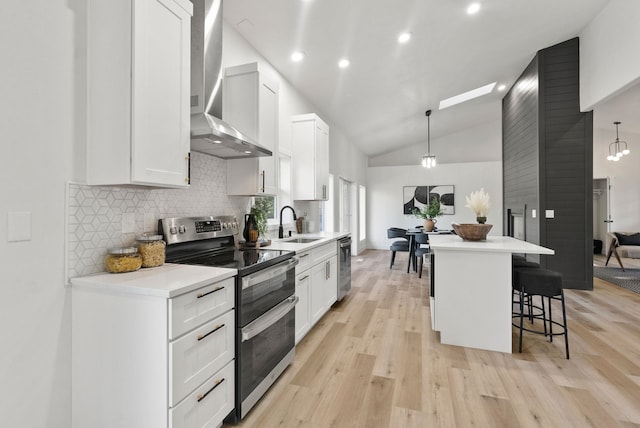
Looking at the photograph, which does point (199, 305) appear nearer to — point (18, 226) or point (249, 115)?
point (18, 226)

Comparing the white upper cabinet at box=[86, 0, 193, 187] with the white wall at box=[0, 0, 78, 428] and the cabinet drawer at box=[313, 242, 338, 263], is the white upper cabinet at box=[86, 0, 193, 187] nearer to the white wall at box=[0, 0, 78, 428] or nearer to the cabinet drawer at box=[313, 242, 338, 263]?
the white wall at box=[0, 0, 78, 428]

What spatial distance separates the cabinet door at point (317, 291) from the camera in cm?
300

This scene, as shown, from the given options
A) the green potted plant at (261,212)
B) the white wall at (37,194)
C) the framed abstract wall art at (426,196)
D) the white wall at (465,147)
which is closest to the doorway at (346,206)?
the framed abstract wall art at (426,196)

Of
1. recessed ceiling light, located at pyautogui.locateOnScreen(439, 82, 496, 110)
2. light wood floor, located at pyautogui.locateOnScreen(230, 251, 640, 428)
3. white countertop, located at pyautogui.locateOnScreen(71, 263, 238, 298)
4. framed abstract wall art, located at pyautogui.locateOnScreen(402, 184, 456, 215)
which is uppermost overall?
recessed ceiling light, located at pyautogui.locateOnScreen(439, 82, 496, 110)

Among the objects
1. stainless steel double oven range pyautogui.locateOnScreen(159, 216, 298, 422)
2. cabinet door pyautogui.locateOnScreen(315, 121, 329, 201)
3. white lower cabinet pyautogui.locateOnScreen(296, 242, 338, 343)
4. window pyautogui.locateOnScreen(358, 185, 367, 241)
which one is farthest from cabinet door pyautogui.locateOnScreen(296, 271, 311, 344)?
window pyautogui.locateOnScreen(358, 185, 367, 241)

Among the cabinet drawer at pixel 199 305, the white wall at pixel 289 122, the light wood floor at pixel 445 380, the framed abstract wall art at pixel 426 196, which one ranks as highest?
the white wall at pixel 289 122

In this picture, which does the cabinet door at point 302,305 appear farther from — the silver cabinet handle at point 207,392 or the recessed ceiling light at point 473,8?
the recessed ceiling light at point 473,8

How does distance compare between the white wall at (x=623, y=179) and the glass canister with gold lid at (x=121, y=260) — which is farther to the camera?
the white wall at (x=623, y=179)

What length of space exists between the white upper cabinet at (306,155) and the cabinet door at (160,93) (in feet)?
7.77

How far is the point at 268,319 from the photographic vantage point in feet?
6.59

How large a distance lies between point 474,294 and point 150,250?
2541 mm

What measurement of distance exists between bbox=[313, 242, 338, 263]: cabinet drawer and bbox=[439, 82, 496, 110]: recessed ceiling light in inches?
174

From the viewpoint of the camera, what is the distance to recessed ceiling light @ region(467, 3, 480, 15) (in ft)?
10.9

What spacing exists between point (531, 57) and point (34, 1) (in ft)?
19.6
